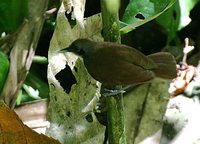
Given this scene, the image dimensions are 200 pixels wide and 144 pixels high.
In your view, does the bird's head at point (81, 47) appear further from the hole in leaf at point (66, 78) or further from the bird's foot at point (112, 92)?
the hole in leaf at point (66, 78)

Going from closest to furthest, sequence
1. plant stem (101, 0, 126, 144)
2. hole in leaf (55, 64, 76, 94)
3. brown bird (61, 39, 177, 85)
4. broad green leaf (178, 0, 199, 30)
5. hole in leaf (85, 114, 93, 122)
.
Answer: plant stem (101, 0, 126, 144), brown bird (61, 39, 177, 85), hole in leaf (85, 114, 93, 122), hole in leaf (55, 64, 76, 94), broad green leaf (178, 0, 199, 30)

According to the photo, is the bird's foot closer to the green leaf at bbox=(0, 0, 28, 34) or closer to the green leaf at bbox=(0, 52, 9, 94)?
the green leaf at bbox=(0, 52, 9, 94)

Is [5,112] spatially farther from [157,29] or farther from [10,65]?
[157,29]

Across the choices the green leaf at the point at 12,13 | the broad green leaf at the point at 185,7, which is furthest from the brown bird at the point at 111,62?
the broad green leaf at the point at 185,7

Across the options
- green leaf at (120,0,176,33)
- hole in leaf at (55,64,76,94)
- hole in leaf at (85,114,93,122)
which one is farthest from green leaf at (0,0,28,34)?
hole in leaf at (85,114,93,122)

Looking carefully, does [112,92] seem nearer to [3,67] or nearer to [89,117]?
[89,117]
